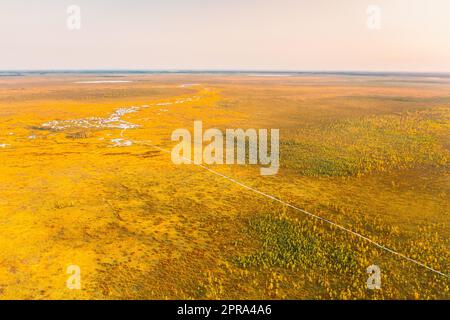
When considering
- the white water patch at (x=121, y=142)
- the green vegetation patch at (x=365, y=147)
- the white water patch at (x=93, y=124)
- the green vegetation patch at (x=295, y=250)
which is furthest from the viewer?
the white water patch at (x=93, y=124)

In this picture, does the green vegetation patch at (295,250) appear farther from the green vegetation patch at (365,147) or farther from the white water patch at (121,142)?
the white water patch at (121,142)

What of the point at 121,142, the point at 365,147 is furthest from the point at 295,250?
the point at 121,142

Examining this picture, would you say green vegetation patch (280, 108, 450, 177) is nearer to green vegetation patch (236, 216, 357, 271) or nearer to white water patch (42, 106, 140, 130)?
green vegetation patch (236, 216, 357, 271)

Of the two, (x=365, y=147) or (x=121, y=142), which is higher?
(x=121, y=142)

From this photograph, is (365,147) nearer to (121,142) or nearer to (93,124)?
(121,142)

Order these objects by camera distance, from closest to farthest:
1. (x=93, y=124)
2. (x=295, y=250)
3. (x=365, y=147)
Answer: (x=295, y=250)
(x=365, y=147)
(x=93, y=124)

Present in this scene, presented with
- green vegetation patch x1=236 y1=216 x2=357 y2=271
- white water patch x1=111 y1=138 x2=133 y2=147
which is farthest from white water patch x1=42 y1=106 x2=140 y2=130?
green vegetation patch x1=236 y1=216 x2=357 y2=271

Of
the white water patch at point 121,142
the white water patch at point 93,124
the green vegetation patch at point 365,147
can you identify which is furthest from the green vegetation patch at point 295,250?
the white water patch at point 93,124

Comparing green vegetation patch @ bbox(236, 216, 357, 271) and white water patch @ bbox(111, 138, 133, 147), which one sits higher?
white water patch @ bbox(111, 138, 133, 147)

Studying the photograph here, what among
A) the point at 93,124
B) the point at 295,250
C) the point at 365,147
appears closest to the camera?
the point at 295,250

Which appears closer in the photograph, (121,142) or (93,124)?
(121,142)

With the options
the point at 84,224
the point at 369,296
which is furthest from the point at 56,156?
the point at 369,296
